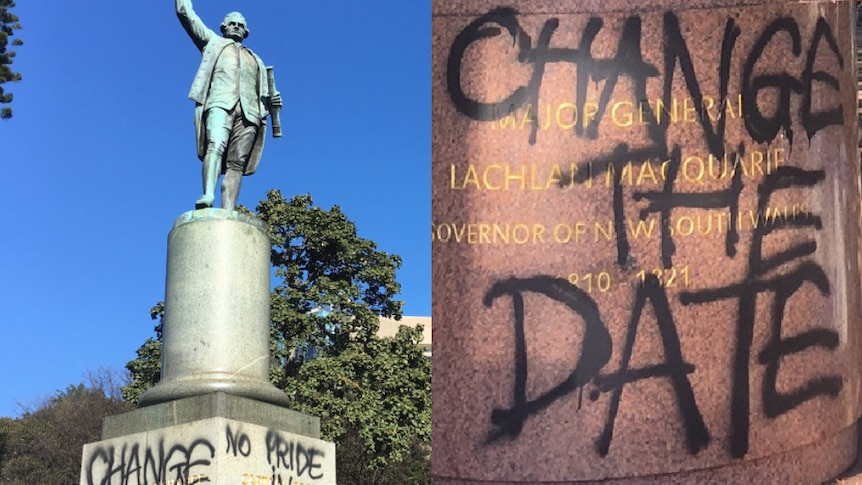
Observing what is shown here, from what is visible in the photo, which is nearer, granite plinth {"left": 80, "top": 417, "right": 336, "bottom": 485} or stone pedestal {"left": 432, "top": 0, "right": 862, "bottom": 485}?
stone pedestal {"left": 432, "top": 0, "right": 862, "bottom": 485}

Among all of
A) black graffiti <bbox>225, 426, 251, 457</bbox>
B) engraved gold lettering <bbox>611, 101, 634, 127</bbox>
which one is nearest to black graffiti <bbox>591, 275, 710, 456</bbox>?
engraved gold lettering <bbox>611, 101, 634, 127</bbox>

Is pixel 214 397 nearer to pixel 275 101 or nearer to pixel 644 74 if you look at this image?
pixel 275 101

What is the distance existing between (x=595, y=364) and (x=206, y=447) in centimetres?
341

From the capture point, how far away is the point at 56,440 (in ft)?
125

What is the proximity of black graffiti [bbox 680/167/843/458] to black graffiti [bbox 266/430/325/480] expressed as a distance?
12.9 feet

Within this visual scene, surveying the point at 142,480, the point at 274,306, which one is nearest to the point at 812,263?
the point at 142,480

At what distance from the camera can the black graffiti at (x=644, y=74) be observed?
22.8 ft

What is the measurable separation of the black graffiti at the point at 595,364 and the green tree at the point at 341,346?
18.6m

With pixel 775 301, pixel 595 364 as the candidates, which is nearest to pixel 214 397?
pixel 595 364

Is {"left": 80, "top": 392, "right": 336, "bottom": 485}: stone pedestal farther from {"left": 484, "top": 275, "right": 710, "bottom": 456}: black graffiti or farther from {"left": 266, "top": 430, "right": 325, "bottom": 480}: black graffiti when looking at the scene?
{"left": 484, "top": 275, "right": 710, "bottom": 456}: black graffiti

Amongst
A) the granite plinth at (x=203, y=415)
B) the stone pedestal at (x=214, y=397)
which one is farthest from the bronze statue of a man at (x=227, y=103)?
the granite plinth at (x=203, y=415)

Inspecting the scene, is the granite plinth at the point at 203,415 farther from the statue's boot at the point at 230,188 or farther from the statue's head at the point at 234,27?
the statue's head at the point at 234,27

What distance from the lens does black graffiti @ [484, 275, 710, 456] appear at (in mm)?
6695

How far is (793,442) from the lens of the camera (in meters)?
6.72
